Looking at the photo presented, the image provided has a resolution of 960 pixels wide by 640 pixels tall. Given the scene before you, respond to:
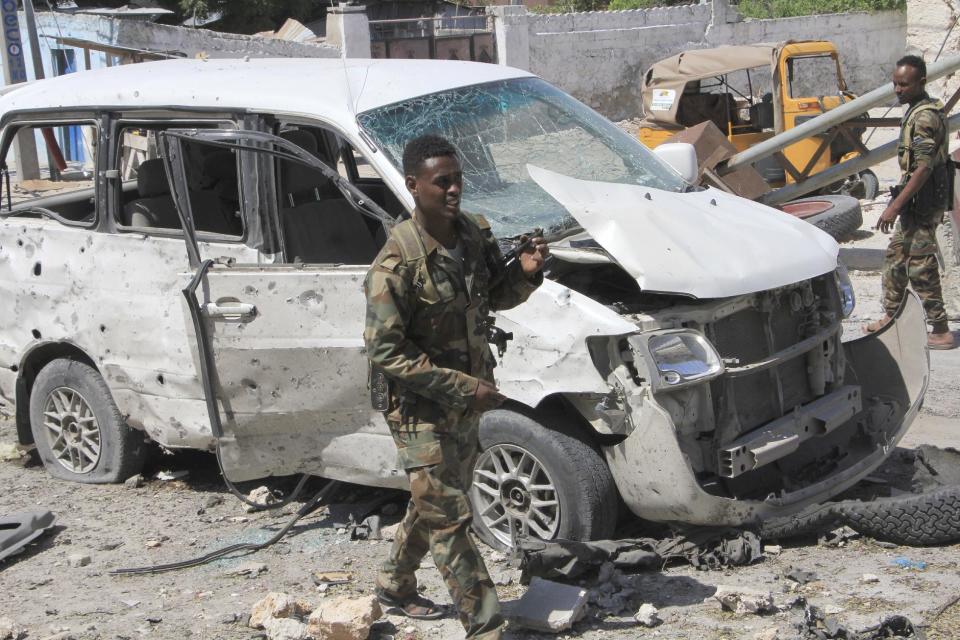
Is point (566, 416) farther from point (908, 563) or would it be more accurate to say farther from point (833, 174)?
point (833, 174)

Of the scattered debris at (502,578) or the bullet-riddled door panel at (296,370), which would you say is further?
the bullet-riddled door panel at (296,370)

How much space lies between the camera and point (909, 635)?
12.4 ft

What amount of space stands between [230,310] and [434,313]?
1484 mm

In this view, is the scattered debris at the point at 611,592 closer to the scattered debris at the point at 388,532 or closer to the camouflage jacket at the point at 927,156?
the scattered debris at the point at 388,532

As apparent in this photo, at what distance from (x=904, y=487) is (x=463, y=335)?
2584 millimetres

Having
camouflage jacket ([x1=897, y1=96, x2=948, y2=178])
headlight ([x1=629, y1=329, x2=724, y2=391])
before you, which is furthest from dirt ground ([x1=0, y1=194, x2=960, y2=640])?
camouflage jacket ([x1=897, y1=96, x2=948, y2=178])

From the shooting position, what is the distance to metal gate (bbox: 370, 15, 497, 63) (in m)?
24.3

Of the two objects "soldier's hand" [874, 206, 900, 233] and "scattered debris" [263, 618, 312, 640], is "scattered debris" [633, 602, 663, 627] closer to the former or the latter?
"scattered debris" [263, 618, 312, 640]

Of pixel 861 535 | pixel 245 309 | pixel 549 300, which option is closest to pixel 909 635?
pixel 861 535

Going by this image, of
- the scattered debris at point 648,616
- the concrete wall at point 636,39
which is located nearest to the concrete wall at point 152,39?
the concrete wall at point 636,39

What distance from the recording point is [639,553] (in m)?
4.32

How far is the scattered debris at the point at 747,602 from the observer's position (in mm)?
3979

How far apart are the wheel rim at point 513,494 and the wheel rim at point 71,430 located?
7.60 ft

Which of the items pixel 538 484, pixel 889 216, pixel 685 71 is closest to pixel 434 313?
pixel 538 484
